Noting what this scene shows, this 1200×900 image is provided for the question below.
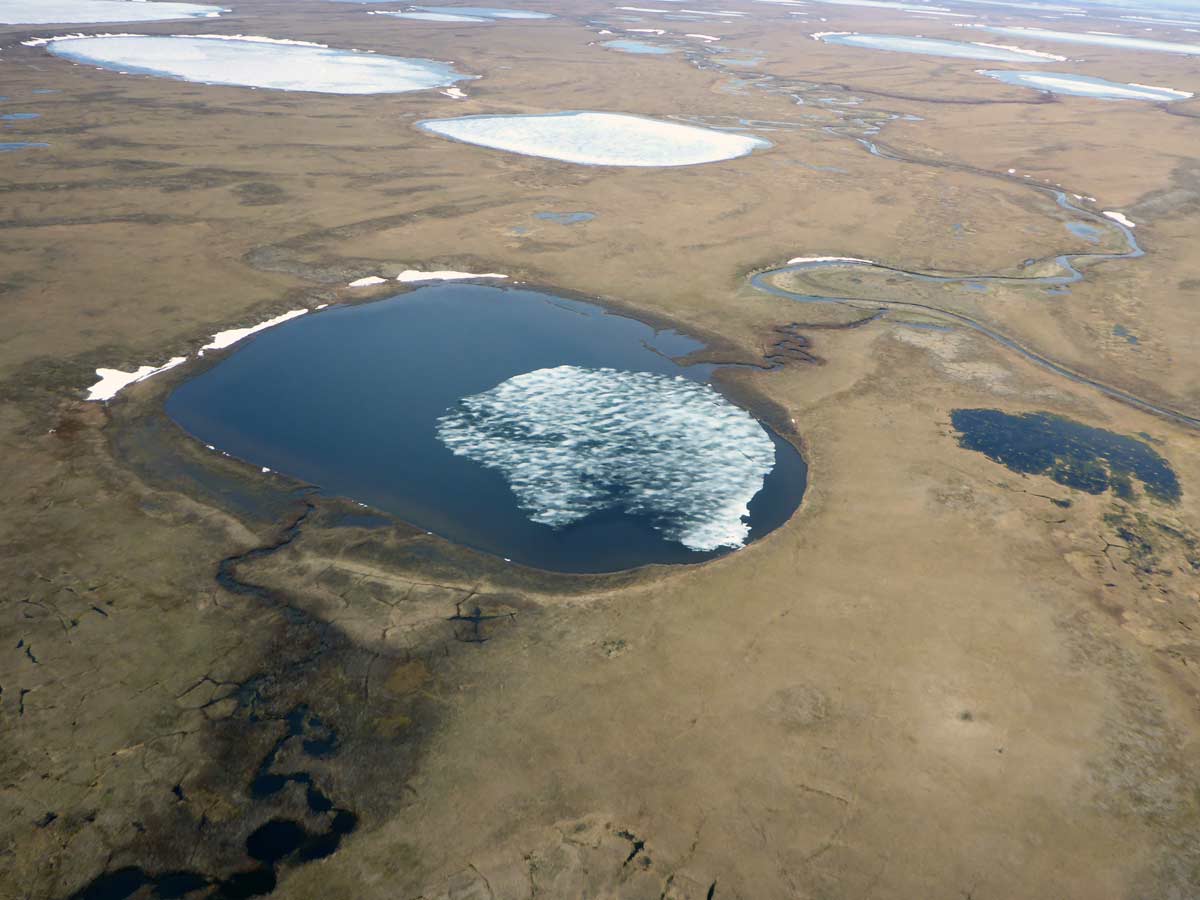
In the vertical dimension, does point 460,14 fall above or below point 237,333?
above

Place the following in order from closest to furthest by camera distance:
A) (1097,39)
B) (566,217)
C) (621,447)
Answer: (621,447) < (566,217) < (1097,39)

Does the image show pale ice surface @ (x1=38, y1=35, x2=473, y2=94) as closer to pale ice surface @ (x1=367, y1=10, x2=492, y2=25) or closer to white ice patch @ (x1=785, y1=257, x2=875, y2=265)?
pale ice surface @ (x1=367, y1=10, x2=492, y2=25)

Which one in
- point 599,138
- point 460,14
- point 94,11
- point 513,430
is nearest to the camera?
point 513,430

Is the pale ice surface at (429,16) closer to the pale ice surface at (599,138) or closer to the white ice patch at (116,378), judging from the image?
the pale ice surface at (599,138)

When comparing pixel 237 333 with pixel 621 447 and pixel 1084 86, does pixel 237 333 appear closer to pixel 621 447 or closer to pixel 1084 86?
pixel 621 447

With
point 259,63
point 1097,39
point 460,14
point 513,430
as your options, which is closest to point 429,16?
point 460,14

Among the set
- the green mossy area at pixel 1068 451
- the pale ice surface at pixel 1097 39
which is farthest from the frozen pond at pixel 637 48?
the green mossy area at pixel 1068 451

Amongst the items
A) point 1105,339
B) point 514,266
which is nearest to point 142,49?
point 514,266

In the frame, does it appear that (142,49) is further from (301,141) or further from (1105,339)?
(1105,339)
